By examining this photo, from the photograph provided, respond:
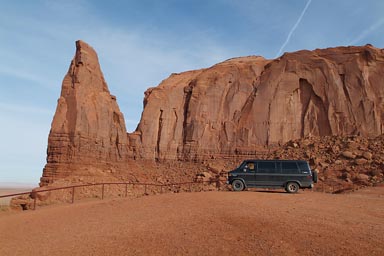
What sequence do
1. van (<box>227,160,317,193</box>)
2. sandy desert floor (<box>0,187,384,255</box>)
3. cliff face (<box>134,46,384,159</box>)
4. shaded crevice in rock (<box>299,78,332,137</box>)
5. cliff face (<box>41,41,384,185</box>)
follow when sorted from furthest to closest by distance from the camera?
1. shaded crevice in rock (<box>299,78,332,137</box>)
2. cliff face (<box>134,46,384,159</box>)
3. cliff face (<box>41,41,384,185</box>)
4. van (<box>227,160,317,193</box>)
5. sandy desert floor (<box>0,187,384,255</box>)

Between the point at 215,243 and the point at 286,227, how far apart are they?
97.3 inches

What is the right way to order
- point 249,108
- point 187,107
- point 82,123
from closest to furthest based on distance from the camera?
point 82,123, point 249,108, point 187,107

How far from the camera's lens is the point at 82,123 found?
143 feet

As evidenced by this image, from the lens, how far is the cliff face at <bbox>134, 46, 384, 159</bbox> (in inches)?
2080

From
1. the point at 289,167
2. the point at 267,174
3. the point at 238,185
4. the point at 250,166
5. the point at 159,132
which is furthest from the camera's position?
the point at 159,132

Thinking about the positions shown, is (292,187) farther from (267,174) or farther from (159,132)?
(159,132)

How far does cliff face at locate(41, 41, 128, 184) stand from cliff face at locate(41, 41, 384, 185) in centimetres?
25

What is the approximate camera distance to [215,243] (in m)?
9.69

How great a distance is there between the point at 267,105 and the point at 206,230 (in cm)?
4584

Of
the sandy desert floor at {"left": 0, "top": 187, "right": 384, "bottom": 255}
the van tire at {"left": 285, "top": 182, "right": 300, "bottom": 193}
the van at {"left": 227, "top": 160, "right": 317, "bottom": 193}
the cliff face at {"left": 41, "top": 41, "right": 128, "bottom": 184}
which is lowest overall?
the sandy desert floor at {"left": 0, "top": 187, "right": 384, "bottom": 255}

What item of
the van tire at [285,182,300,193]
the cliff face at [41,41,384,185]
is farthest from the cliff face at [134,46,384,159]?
the van tire at [285,182,300,193]

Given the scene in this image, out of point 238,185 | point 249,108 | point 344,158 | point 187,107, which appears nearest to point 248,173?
point 238,185

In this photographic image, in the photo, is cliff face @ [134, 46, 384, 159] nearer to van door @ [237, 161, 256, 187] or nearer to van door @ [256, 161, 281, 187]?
van door @ [237, 161, 256, 187]

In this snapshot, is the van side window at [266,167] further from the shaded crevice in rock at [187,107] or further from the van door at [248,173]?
the shaded crevice in rock at [187,107]
